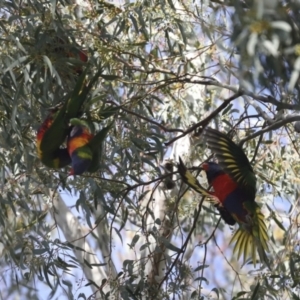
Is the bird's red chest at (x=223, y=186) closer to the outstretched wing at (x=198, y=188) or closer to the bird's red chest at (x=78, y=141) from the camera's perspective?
the outstretched wing at (x=198, y=188)

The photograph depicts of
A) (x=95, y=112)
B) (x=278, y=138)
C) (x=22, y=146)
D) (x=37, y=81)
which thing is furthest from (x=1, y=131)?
(x=278, y=138)

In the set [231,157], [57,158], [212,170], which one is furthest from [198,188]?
[57,158]

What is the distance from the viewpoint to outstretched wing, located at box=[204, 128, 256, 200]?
2.41 meters

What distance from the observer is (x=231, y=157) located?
95.0 inches

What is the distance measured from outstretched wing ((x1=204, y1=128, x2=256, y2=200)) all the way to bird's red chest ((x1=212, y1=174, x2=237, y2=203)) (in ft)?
0.11

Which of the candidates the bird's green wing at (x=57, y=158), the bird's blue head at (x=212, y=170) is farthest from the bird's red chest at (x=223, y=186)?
the bird's green wing at (x=57, y=158)

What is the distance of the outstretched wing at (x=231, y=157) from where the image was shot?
241cm

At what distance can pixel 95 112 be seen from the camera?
2.41 m

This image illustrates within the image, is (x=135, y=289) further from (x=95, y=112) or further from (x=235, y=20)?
(x=235, y=20)

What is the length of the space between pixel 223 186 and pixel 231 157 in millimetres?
126

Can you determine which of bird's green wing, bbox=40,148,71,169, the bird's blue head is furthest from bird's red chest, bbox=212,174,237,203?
bird's green wing, bbox=40,148,71,169

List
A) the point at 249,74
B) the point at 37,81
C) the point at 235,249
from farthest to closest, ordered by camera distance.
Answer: the point at 235,249, the point at 37,81, the point at 249,74

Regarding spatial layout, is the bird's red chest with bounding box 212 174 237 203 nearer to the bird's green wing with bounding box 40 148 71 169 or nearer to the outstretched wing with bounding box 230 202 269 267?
the outstretched wing with bounding box 230 202 269 267

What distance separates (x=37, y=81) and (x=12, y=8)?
36 cm
